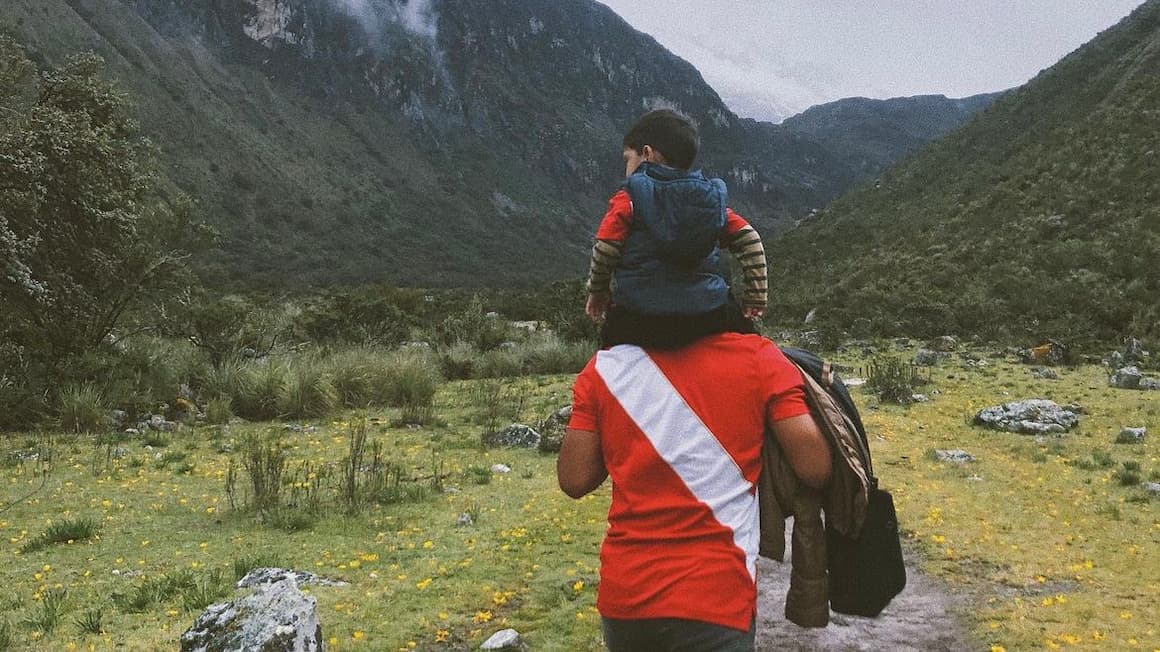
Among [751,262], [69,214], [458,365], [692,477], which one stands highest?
[69,214]

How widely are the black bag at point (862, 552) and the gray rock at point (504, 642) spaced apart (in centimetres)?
279

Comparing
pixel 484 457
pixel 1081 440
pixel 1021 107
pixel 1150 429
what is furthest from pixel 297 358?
pixel 1021 107

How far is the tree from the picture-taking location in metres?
11.2

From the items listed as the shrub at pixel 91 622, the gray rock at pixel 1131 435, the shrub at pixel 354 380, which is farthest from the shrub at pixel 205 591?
the gray rock at pixel 1131 435

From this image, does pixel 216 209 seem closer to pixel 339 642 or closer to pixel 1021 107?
pixel 1021 107

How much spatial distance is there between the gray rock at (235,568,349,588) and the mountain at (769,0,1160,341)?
2064 cm

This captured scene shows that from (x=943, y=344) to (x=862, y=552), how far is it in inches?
875

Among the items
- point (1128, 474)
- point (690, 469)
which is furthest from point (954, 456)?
point (690, 469)

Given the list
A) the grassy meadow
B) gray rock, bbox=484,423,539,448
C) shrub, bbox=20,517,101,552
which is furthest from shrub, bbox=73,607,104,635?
gray rock, bbox=484,423,539,448

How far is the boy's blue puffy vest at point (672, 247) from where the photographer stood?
6.77 ft

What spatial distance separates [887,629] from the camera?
16.6ft

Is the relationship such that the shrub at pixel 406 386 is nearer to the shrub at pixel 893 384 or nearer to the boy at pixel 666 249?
the shrub at pixel 893 384

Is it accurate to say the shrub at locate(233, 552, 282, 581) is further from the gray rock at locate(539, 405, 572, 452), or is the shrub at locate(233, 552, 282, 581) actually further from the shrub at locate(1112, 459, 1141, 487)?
the shrub at locate(1112, 459, 1141, 487)

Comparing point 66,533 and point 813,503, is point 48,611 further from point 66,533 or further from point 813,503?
point 813,503
